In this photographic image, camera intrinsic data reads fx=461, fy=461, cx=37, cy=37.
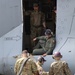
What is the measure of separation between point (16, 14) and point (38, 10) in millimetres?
1122

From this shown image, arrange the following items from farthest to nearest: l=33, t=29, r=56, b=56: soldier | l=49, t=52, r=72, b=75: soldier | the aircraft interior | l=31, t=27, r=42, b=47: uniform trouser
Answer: the aircraft interior, l=31, t=27, r=42, b=47: uniform trouser, l=33, t=29, r=56, b=56: soldier, l=49, t=52, r=72, b=75: soldier

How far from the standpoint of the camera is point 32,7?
13.1 metres

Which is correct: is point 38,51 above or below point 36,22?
below

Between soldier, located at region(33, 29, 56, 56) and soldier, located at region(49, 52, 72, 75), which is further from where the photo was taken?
soldier, located at region(33, 29, 56, 56)

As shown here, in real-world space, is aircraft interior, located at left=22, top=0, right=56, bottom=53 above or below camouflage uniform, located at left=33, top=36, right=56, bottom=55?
above

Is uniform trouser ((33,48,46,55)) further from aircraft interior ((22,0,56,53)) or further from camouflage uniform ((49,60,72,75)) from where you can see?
camouflage uniform ((49,60,72,75))

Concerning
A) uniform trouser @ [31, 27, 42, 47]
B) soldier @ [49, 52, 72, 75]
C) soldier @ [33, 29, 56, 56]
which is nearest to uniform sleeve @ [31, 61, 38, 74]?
soldier @ [49, 52, 72, 75]

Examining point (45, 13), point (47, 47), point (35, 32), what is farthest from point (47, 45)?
point (45, 13)

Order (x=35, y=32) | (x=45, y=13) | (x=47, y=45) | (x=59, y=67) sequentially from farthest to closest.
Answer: (x=45, y=13), (x=35, y=32), (x=47, y=45), (x=59, y=67)

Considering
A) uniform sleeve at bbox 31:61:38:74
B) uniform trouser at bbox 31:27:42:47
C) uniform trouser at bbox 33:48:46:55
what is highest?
uniform trouser at bbox 31:27:42:47

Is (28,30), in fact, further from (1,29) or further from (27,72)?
(27,72)

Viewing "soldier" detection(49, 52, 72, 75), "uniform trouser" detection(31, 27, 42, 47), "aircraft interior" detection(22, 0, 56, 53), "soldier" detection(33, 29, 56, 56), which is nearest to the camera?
"soldier" detection(49, 52, 72, 75)

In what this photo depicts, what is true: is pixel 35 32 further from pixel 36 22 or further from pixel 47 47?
pixel 47 47

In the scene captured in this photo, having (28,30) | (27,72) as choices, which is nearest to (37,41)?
(28,30)
